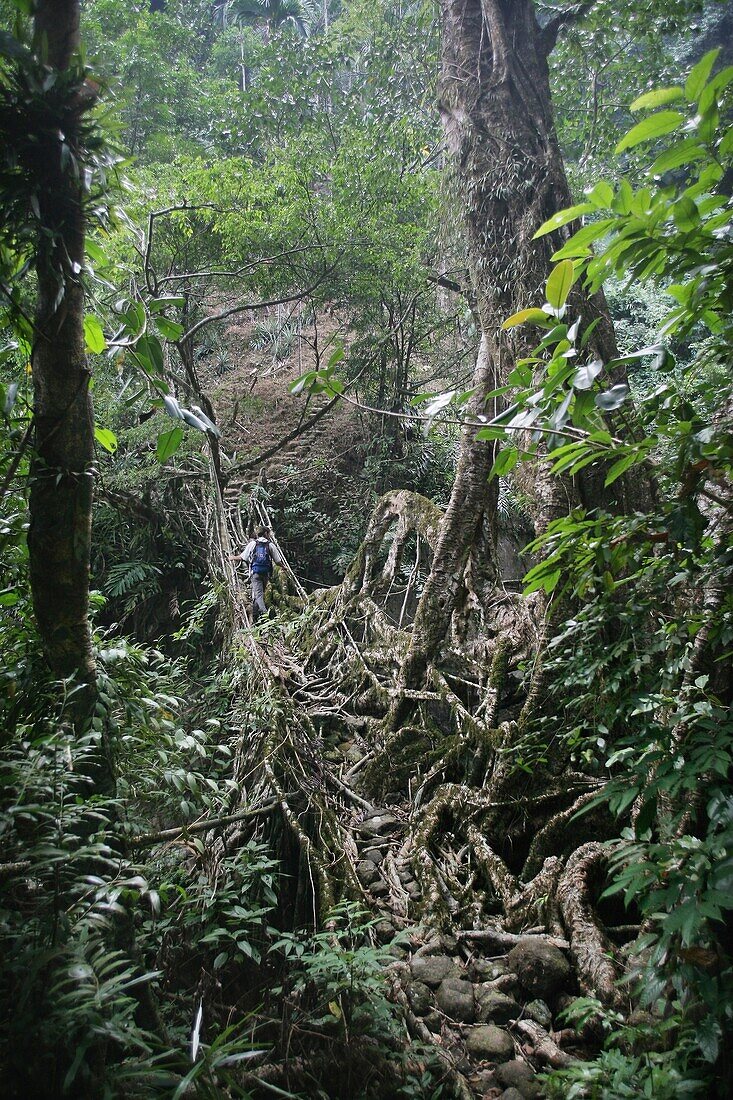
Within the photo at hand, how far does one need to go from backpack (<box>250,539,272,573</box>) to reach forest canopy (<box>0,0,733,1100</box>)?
102 mm

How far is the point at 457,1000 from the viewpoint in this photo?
2238 mm

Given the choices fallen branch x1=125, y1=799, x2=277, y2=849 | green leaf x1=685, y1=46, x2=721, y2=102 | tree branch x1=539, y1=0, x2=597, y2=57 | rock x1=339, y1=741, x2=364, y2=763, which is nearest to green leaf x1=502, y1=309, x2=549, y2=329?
green leaf x1=685, y1=46, x2=721, y2=102

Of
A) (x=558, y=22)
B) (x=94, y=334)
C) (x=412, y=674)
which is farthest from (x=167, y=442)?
(x=558, y=22)

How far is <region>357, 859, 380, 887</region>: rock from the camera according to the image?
10.0 feet

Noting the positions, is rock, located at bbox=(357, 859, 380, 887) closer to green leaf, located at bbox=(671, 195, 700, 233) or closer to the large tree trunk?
the large tree trunk

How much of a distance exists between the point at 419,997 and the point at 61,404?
2.21 metres

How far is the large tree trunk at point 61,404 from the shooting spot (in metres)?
1.46

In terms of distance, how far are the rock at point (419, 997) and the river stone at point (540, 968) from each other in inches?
13.0

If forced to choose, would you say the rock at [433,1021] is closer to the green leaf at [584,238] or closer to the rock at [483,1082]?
the rock at [483,1082]

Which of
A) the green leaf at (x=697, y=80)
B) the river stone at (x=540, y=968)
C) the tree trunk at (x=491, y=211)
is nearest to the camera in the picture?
the green leaf at (x=697, y=80)

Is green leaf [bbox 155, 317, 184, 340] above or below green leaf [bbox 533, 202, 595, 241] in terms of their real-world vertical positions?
below

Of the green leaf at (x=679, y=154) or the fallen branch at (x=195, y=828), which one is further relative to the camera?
the fallen branch at (x=195, y=828)

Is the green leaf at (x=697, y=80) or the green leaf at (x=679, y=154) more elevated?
the green leaf at (x=697, y=80)

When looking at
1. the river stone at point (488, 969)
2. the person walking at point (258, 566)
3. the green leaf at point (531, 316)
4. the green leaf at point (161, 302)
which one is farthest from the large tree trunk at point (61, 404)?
the person walking at point (258, 566)
